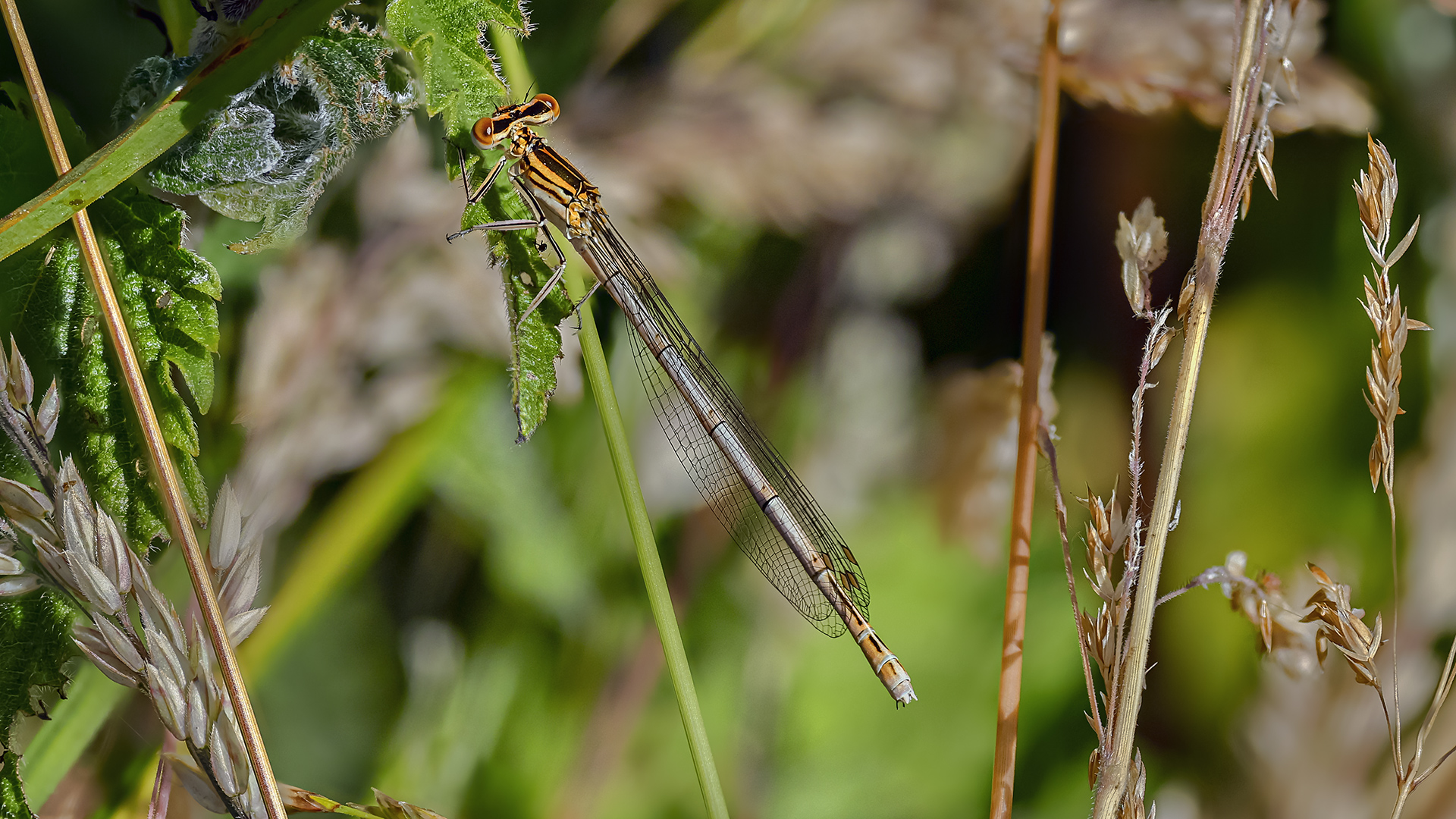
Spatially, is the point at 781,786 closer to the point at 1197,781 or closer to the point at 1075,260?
the point at 1197,781

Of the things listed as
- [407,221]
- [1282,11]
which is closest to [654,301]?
[407,221]

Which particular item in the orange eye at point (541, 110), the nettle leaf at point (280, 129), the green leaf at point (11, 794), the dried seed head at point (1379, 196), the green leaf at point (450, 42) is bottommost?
the green leaf at point (11, 794)

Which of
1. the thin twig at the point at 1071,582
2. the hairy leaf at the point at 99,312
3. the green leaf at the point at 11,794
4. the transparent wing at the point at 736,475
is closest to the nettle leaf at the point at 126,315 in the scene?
the hairy leaf at the point at 99,312

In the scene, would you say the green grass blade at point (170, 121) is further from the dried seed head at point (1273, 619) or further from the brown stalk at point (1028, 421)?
the dried seed head at point (1273, 619)

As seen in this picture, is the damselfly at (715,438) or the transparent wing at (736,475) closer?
the damselfly at (715,438)

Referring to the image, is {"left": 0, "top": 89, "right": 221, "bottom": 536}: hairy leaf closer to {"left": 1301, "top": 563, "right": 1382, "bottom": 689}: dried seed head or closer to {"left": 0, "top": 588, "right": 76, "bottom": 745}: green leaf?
{"left": 0, "top": 588, "right": 76, "bottom": 745}: green leaf

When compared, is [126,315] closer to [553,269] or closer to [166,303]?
[166,303]
